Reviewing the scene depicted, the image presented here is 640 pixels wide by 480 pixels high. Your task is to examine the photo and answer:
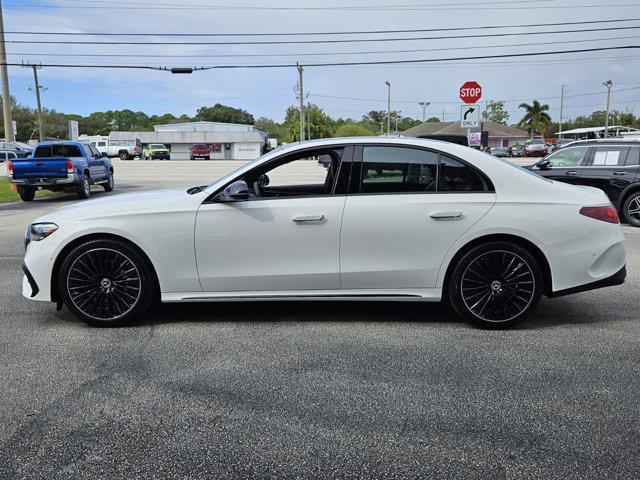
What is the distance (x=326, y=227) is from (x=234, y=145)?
261 feet

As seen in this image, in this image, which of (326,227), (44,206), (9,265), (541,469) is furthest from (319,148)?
(44,206)

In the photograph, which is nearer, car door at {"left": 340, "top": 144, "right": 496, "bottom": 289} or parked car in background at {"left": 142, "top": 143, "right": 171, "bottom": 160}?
car door at {"left": 340, "top": 144, "right": 496, "bottom": 289}

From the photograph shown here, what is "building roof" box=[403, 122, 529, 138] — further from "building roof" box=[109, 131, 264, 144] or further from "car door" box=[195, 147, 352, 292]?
"car door" box=[195, 147, 352, 292]

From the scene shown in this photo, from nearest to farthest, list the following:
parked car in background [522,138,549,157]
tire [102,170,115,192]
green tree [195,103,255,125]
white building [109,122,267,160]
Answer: tire [102,170,115,192] → parked car in background [522,138,549,157] → white building [109,122,267,160] → green tree [195,103,255,125]

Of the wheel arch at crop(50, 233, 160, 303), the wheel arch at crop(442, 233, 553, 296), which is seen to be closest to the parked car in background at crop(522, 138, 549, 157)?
the wheel arch at crop(442, 233, 553, 296)

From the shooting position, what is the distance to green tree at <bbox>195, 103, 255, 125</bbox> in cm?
14626

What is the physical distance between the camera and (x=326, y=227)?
15.5 feet

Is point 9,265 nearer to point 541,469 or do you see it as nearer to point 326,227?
point 326,227

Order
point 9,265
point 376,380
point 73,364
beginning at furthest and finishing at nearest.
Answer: point 9,265
point 73,364
point 376,380

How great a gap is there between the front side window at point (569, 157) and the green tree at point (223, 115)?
455 ft

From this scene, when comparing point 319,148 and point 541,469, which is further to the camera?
point 319,148

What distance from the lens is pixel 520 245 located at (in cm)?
477

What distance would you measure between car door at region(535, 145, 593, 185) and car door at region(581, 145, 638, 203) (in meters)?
0.11

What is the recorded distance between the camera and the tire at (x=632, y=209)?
1102 cm
